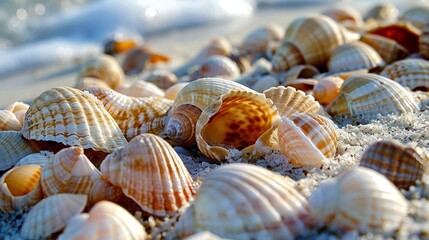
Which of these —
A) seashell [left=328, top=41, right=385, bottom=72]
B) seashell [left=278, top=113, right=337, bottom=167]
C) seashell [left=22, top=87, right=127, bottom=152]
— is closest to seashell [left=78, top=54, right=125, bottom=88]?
seashell [left=328, top=41, right=385, bottom=72]

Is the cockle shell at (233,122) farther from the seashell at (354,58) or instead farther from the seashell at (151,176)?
the seashell at (354,58)

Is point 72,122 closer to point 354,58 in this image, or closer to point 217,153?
point 217,153

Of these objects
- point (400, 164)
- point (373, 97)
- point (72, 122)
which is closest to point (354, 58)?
point (373, 97)

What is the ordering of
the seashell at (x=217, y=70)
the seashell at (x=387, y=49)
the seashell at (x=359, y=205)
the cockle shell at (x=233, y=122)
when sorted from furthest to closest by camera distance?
the seashell at (x=217, y=70)
the seashell at (x=387, y=49)
the cockle shell at (x=233, y=122)
the seashell at (x=359, y=205)

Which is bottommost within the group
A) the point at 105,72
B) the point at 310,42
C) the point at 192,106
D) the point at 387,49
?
the point at 105,72

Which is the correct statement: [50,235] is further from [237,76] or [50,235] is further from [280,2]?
[280,2]

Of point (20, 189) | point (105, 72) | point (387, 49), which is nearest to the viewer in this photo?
point (20, 189)

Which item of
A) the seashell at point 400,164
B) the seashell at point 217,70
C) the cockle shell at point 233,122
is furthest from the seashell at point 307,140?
the seashell at point 217,70
